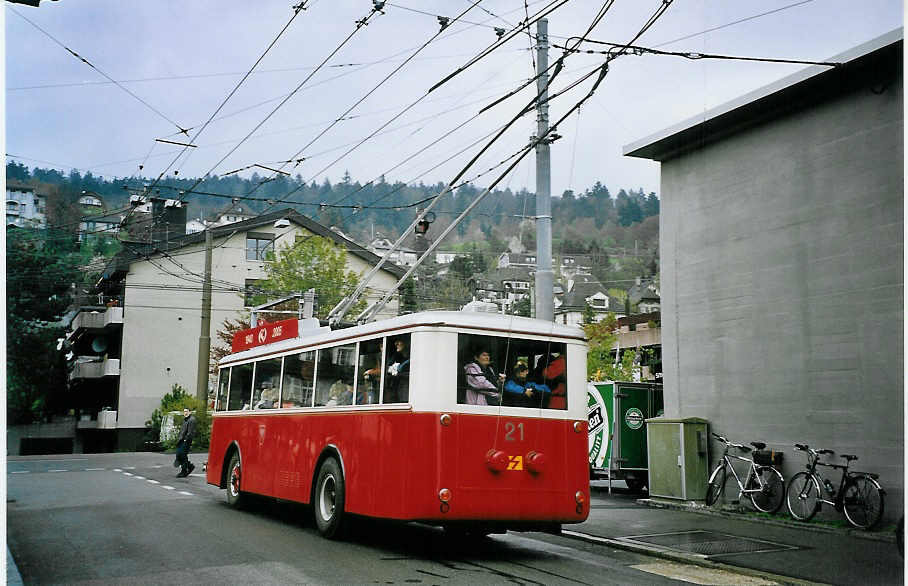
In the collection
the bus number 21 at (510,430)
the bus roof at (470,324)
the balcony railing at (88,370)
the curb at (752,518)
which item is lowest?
the curb at (752,518)

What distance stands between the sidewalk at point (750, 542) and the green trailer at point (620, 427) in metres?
3.27

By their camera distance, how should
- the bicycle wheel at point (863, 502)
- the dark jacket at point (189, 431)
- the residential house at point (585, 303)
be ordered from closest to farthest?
the bicycle wheel at point (863, 502)
the dark jacket at point (189, 431)
the residential house at point (585, 303)

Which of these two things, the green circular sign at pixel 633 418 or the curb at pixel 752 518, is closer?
the curb at pixel 752 518

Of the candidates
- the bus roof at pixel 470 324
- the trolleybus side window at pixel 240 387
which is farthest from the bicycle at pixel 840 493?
the trolleybus side window at pixel 240 387

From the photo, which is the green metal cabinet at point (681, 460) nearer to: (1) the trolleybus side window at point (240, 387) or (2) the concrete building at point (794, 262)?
(2) the concrete building at point (794, 262)

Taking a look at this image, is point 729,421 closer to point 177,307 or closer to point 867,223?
point 867,223

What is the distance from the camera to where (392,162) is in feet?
53.7

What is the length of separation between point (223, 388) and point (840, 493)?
35.9 feet

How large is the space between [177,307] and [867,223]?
142 ft

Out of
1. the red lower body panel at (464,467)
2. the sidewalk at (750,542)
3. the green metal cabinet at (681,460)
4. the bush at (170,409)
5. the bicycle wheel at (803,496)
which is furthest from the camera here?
the bush at (170,409)

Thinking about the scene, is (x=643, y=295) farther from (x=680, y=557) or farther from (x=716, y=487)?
(x=680, y=557)

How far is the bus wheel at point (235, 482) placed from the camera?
635 inches

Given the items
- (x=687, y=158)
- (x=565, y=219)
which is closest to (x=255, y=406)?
(x=565, y=219)

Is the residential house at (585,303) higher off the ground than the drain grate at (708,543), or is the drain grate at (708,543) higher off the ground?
the residential house at (585,303)
